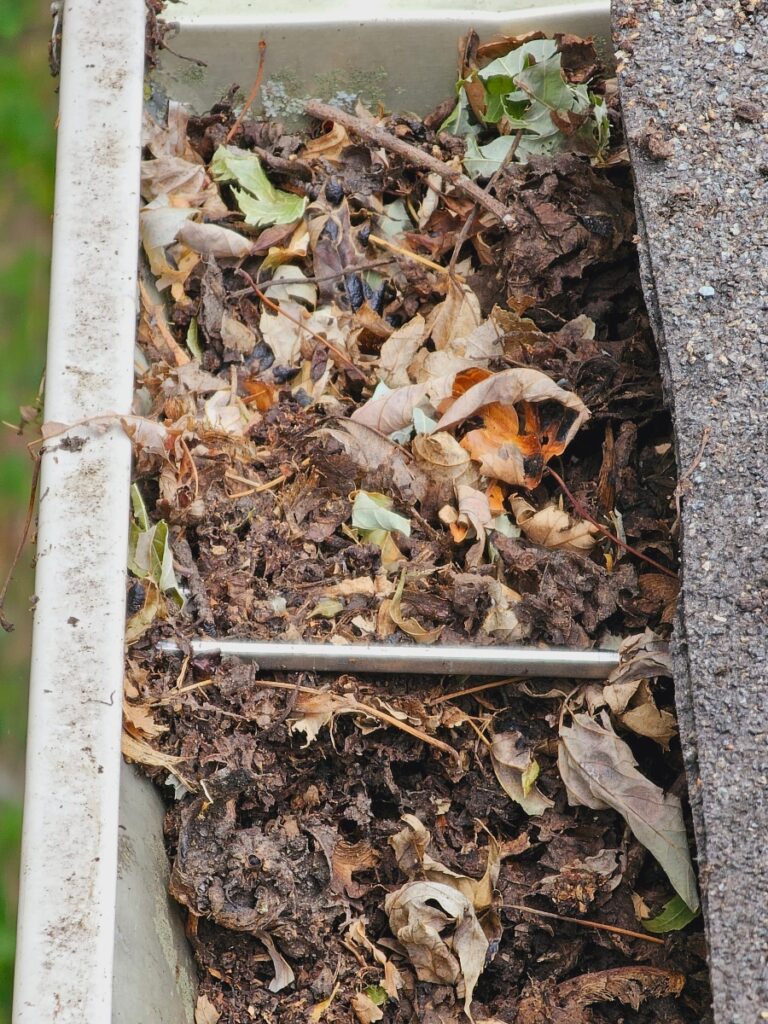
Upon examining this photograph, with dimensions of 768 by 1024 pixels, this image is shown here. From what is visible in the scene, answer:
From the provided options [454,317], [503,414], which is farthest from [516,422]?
[454,317]

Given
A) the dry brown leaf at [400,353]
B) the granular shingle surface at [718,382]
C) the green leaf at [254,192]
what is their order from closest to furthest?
the granular shingle surface at [718,382] → the dry brown leaf at [400,353] → the green leaf at [254,192]

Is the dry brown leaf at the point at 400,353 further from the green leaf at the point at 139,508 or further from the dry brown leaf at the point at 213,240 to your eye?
the green leaf at the point at 139,508

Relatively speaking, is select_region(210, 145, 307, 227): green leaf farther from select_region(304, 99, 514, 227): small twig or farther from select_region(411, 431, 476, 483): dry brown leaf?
select_region(411, 431, 476, 483): dry brown leaf

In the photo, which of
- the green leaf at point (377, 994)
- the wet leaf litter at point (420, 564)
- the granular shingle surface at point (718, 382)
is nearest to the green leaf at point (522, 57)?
the wet leaf litter at point (420, 564)

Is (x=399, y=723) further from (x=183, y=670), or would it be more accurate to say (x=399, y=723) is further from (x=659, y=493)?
(x=659, y=493)

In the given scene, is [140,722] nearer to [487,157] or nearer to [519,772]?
[519,772]

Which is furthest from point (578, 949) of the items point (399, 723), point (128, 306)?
point (128, 306)
